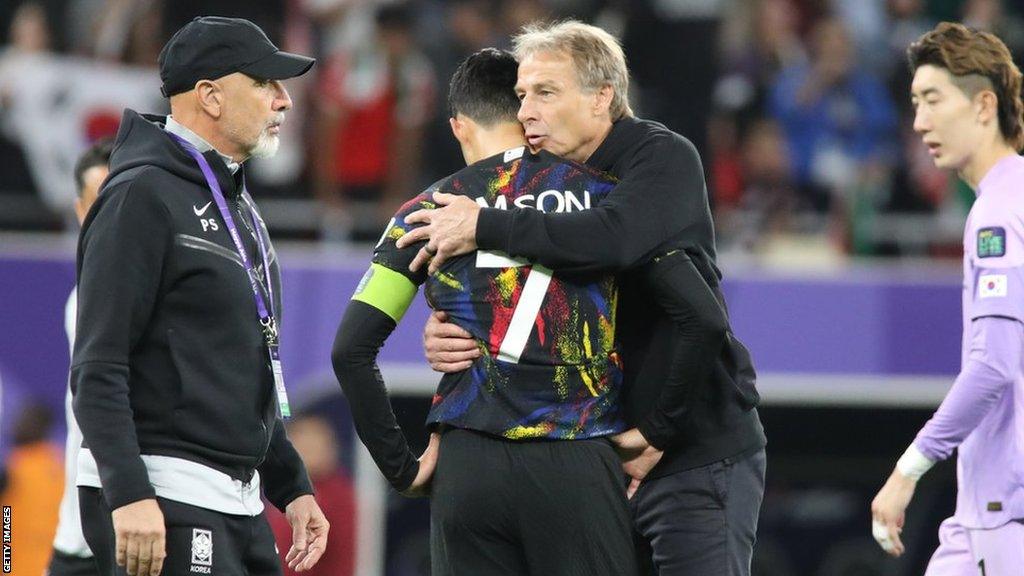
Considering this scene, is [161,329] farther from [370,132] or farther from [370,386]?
[370,132]

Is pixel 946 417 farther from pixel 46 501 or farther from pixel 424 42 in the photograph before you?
pixel 424 42

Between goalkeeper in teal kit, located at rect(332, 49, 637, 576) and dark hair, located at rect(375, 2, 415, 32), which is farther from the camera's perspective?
dark hair, located at rect(375, 2, 415, 32)

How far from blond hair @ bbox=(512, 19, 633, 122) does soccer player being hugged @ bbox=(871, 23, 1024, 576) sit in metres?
0.96

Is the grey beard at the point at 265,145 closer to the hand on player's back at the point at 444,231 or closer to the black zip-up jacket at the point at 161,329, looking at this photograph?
the black zip-up jacket at the point at 161,329

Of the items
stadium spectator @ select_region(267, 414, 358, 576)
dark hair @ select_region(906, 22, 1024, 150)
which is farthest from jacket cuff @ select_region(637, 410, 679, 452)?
stadium spectator @ select_region(267, 414, 358, 576)

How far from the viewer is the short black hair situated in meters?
4.05

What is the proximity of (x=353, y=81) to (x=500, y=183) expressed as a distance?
6.40 meters

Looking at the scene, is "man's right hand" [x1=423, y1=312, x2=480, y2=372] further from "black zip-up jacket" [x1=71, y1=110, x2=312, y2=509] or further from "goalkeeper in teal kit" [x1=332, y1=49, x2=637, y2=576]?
"black zip-up jacket" [x1=71, y1=110, x2=312, y2=509]

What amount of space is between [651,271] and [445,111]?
6491 millimetres

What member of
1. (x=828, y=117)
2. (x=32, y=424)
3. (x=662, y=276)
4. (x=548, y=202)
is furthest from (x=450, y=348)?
(x=828, y=117)

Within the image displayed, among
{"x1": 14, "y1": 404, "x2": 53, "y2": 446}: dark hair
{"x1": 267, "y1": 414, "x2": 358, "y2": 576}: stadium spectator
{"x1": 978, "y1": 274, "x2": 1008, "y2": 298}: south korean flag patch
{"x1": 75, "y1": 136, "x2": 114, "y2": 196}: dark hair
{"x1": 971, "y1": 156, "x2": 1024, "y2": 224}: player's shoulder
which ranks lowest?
{"x1": 267, "y1": 414, "x2": 358, "y2": 576}: stadium spectator

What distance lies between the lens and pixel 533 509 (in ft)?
12.6

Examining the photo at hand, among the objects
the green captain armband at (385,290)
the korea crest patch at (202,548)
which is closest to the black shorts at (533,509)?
the green captain armband at (385,290)

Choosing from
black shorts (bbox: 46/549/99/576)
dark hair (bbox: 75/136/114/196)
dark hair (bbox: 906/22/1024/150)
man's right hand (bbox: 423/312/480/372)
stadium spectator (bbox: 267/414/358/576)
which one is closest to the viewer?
man's right hand (bbox: 423/312/480/372)
